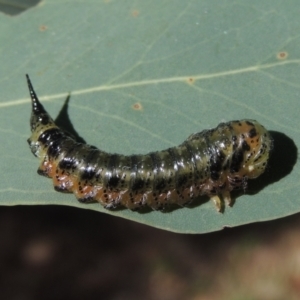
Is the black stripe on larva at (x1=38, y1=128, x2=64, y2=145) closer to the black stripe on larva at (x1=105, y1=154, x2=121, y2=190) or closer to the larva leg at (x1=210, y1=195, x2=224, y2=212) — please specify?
the black stripe on larva at (x1=105, y1=154, x2=121, y2=190)

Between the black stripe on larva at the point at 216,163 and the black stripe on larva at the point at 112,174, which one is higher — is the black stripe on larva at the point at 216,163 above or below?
above

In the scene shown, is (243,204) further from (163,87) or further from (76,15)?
(76,15)

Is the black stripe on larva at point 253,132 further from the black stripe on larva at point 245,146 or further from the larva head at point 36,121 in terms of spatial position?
the larva head at point 36,121

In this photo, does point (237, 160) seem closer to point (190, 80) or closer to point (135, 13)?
point (190, 80)

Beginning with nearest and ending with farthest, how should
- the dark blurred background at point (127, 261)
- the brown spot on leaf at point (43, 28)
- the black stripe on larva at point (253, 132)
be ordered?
1. the black stripe on larva at point (253, 132)
2. the brown spot on leaf at point (43, 28)
3. the dark blurred background at point (127, 261)

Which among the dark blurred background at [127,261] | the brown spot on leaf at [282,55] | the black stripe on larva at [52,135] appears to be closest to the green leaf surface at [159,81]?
the brown spot on leaf at [282,55]

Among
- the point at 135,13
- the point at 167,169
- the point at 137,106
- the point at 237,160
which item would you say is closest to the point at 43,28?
the point at 135,13

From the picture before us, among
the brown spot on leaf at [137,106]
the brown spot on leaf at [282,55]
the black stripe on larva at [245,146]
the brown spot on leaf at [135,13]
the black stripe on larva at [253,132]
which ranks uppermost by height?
the brown spot on leaf at [282,55]
